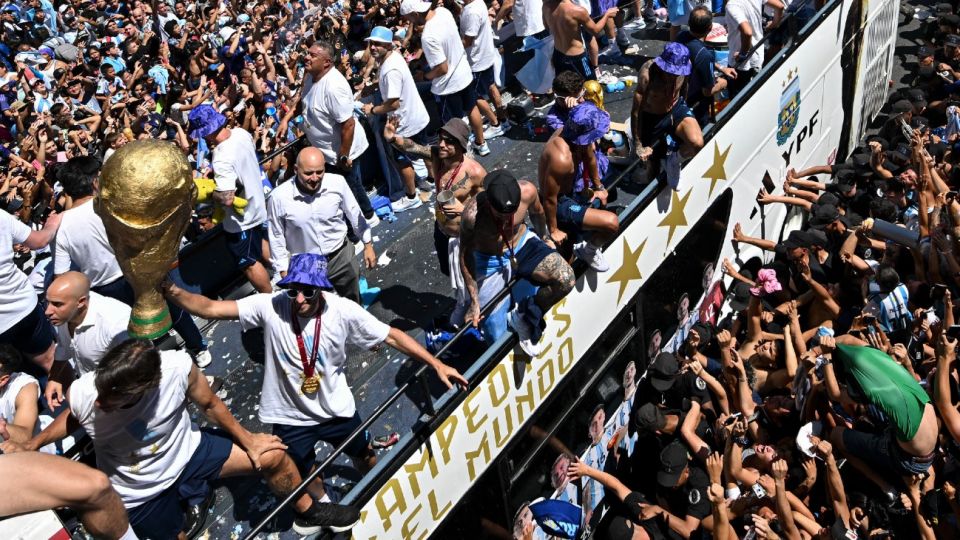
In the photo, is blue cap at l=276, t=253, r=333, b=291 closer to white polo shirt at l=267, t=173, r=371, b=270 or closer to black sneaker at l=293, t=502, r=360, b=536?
black sneaker at l=293, t=502, r=360, b=536

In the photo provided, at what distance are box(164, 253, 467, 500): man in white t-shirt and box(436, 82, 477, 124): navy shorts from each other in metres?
3.62

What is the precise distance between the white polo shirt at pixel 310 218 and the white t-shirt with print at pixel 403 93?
1515 mm

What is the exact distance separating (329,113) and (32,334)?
2661 millimetres

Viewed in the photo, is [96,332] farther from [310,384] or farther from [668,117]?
→ [668,117]

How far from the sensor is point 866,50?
29.1 ft

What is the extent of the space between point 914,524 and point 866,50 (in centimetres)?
564

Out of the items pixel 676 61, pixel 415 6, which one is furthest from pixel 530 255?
pixel 415 6

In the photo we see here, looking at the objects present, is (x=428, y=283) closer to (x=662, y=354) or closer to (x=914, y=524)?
(x=662, y=354)

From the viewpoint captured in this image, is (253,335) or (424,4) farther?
(424,4)

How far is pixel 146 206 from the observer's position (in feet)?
12.0

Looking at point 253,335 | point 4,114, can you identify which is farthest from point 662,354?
point 4,114

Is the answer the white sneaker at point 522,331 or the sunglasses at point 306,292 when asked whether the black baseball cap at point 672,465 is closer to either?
the white sneaker at point 522,331

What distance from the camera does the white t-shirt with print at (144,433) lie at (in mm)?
3838

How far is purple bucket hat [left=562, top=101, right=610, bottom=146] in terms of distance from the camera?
507 centimetres
